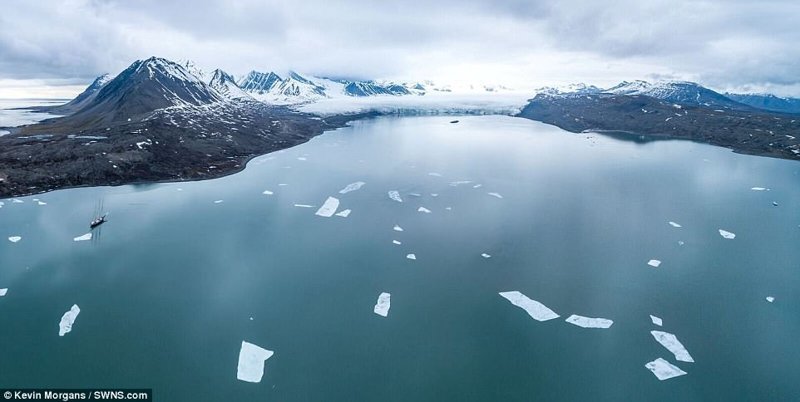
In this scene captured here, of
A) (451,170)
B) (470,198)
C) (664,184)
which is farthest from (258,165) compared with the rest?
(664,184)

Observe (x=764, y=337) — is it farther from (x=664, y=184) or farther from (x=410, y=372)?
(x=664, y=184)

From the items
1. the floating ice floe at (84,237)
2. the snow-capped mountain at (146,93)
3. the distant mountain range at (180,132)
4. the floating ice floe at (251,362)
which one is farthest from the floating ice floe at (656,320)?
the snow-capped mountain at (146,93)

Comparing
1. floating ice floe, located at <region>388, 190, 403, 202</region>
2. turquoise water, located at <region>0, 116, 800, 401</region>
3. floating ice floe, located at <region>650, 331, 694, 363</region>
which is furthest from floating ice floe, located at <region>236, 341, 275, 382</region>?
floating ice floe, located at <region>388, 190, 403, 202</region>

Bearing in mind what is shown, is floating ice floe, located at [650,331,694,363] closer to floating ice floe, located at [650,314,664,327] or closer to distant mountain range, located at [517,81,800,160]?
floating ice floe, located at [650,314,664,327]

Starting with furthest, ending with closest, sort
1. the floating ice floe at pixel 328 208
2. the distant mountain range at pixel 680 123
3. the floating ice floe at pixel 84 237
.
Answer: the distant mountain range at pixel 680 123
the floating ice floe at pixel 328 208
the floating ice floe at pixel 84 237

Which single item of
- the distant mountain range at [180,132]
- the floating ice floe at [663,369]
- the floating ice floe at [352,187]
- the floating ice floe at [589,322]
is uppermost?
the distant mountain range at [180,132]

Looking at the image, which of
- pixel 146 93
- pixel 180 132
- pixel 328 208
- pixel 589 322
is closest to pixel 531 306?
pixel 589 322

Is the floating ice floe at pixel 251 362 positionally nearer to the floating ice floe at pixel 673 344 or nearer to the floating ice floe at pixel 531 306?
the floating ice floe at pixel 531 306
